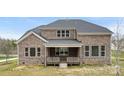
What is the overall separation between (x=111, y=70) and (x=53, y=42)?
759mm

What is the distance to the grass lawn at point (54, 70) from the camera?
5.79 meters

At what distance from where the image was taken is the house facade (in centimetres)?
574

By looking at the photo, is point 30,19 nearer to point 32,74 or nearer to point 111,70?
point 32,74

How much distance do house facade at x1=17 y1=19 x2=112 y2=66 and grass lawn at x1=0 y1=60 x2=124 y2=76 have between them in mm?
60

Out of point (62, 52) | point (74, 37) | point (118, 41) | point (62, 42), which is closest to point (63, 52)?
point (62, 52)

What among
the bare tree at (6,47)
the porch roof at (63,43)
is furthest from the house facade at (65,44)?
the bare tree at (6,47)

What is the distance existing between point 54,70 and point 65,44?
332 mm

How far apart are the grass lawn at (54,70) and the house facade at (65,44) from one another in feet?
0.20

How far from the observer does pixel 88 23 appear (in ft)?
19.0

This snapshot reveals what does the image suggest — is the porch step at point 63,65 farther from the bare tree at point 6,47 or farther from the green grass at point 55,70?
the bare tree at point 6,47

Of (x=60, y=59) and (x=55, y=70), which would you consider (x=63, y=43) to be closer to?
(x=60, y=59)

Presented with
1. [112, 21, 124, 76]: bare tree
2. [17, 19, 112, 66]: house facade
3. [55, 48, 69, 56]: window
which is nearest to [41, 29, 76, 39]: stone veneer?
[17, 19, 112, 66]: house facade
